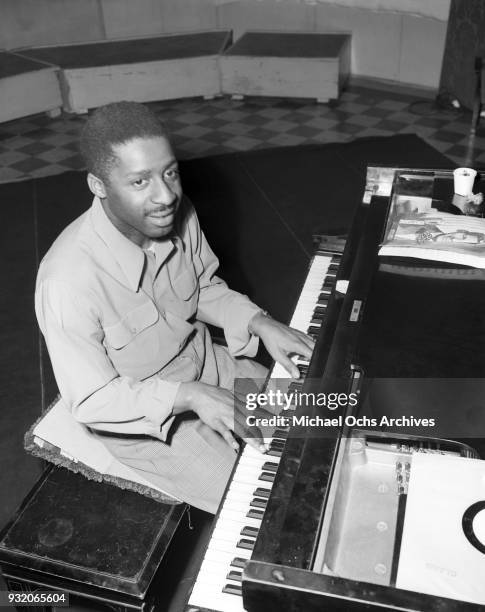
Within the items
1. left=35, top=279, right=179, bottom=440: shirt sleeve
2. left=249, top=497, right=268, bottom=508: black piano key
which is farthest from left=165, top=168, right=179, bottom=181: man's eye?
left=249, top=497, right=268, bottom=508: black piano key

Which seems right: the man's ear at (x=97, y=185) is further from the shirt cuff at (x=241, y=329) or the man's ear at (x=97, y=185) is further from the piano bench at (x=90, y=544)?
the piano bench at (x=90, y=544)

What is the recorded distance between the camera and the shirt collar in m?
1.91

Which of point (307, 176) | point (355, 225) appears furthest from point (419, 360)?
point (307, 176)

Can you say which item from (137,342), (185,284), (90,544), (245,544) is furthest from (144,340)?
(245,544)

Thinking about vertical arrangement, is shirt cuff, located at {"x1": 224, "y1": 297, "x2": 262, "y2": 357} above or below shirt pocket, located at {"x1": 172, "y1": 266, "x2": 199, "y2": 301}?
below

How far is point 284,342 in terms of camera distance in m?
2.12

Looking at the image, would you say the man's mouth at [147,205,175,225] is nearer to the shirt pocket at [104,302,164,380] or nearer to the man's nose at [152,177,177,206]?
the man's nose at [152,177,177,206]

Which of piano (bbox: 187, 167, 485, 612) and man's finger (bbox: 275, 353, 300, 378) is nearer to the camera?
piano (bbox: 187, 167, 485, 612)

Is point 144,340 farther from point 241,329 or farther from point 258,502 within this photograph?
point 258,502

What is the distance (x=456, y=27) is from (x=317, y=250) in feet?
15.4

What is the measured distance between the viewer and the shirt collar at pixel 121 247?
1912 mm

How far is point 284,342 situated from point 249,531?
0.67 m

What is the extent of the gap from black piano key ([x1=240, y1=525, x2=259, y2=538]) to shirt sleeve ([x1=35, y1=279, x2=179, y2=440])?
1.29ft

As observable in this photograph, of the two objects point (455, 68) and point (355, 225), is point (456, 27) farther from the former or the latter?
point (355, 225)
